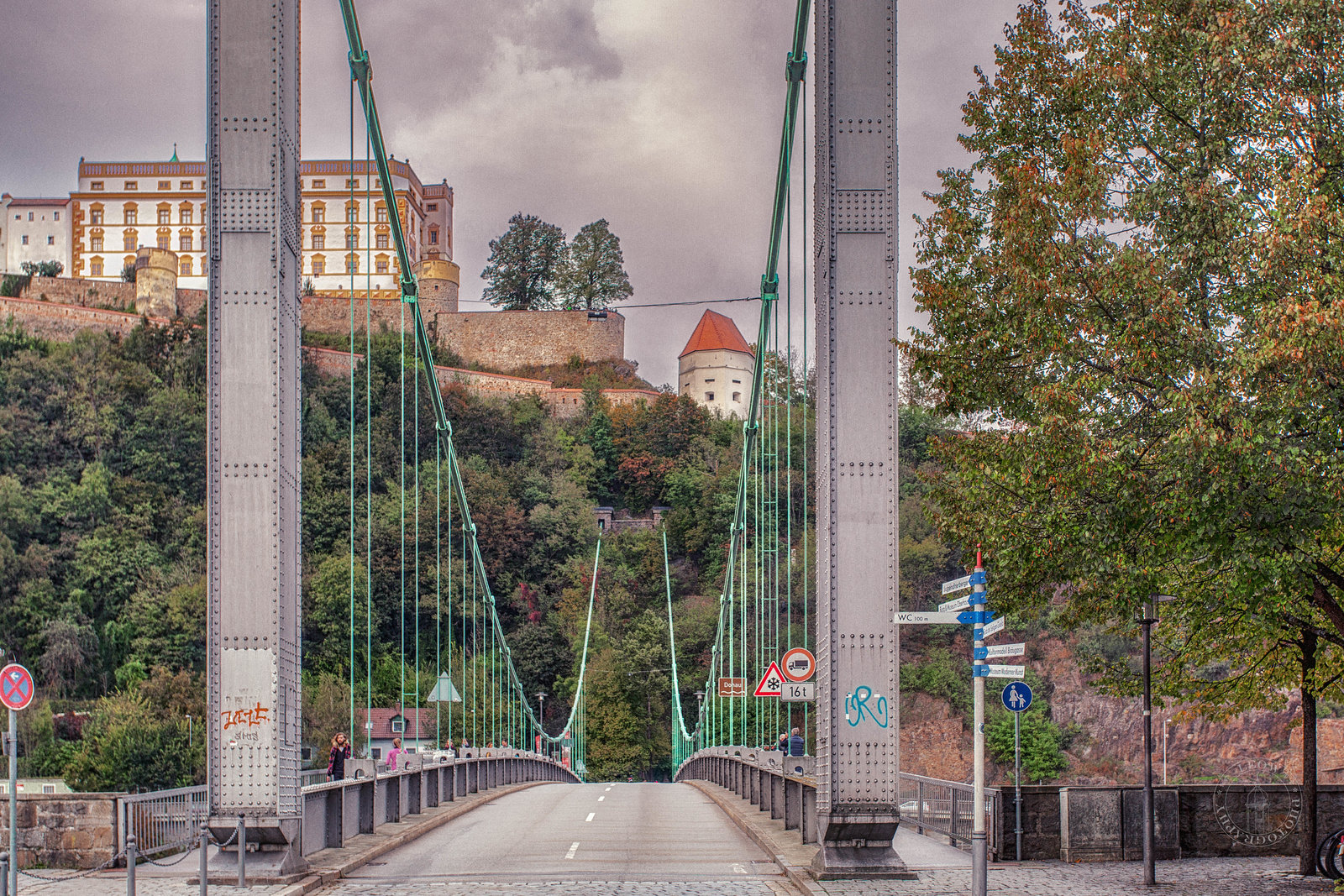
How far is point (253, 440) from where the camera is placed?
13.0 m

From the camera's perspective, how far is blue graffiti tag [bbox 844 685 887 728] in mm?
12586

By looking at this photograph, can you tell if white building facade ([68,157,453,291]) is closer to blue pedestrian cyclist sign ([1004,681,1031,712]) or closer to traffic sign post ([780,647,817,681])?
traffic sign post ([780,647,817,681])

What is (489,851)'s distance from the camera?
1577 cm

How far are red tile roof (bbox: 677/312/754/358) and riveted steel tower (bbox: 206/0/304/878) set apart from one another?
102 meters

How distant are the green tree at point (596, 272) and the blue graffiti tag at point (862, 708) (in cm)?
10973

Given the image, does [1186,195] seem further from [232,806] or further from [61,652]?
[61,652]

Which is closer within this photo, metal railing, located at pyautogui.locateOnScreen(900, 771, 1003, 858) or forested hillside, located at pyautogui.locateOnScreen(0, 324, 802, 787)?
metal railing, located at pyautogui.locateOnScreen(900, 771, 1003, 858)

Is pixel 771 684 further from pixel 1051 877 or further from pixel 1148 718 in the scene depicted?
pixel 1051 877

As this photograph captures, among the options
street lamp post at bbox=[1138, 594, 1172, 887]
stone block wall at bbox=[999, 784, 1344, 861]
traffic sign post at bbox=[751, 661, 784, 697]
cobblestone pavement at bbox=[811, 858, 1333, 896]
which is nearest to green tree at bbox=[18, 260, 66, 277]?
traffic sign post at bbox=[751, 661, 784, 697]

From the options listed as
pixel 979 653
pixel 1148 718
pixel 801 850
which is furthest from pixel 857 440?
pixel 1148 718

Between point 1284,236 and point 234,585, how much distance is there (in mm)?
9944

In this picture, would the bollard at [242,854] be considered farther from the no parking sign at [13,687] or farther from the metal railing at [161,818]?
the no parking sign at [13,687]

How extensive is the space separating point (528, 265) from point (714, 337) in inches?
767

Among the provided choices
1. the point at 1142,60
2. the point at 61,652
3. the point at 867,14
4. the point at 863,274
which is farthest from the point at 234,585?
the point at 61,652
